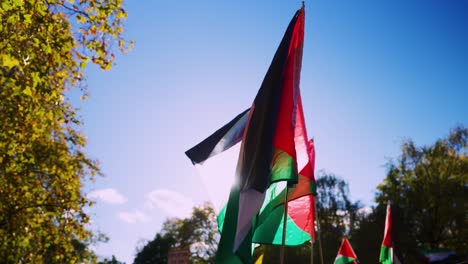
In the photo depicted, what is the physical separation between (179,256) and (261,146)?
5008 millimetres

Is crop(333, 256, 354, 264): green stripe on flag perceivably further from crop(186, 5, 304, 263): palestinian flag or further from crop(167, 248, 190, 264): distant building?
crop(186, 5, 304, 263): palestinian flag

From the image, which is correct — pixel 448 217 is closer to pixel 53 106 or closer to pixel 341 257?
pixel 341 257

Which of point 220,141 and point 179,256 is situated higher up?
point 220,141

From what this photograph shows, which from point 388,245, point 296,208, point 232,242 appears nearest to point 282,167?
point 232,242

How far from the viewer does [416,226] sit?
1411 inches

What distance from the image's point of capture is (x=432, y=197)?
1362 inches

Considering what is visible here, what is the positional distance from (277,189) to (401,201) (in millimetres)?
34013

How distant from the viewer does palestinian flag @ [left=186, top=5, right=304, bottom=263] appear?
186 inches

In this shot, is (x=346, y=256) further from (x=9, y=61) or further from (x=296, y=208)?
(x=9, y=61)

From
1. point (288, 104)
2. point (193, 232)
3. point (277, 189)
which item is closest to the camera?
point (288, 104)

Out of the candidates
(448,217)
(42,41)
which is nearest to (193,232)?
(448,217)

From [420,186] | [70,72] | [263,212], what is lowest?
[263,212]

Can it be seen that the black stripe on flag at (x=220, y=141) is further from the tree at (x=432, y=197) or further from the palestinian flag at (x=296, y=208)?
the tree at (x=432, y=197)

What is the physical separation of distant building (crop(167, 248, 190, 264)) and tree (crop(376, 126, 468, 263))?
2983 centimetres
